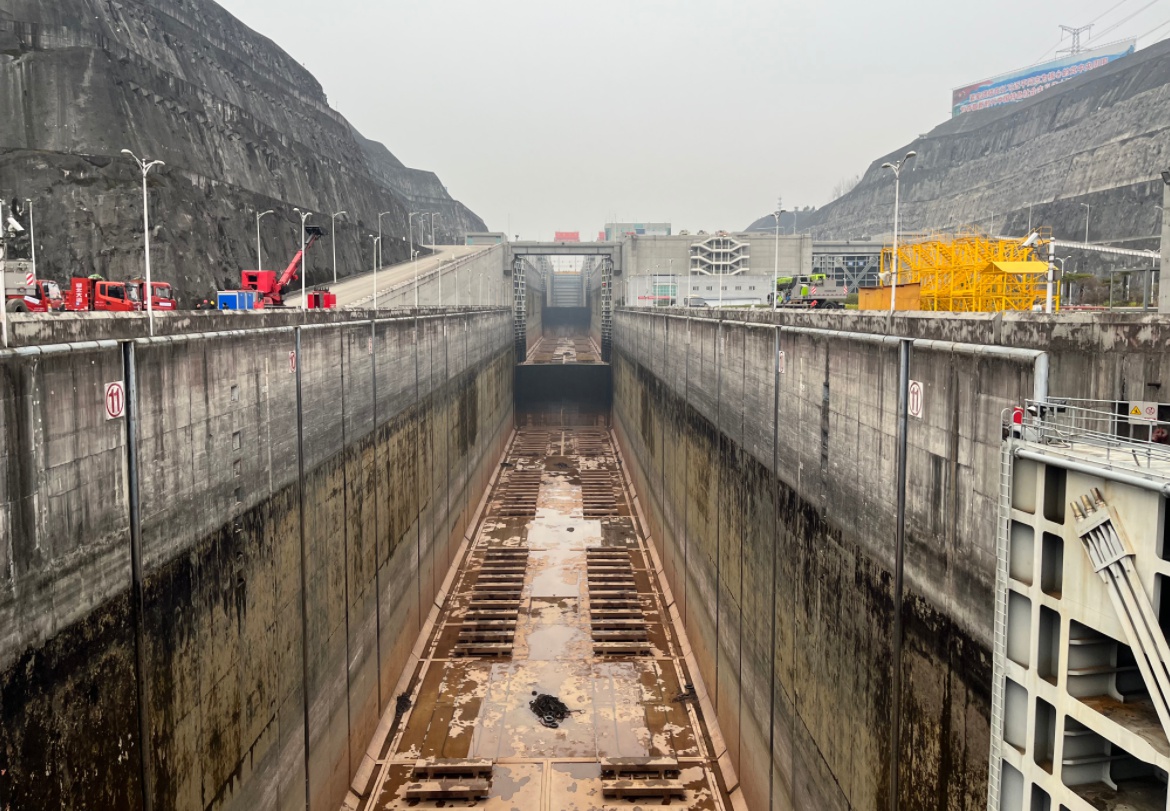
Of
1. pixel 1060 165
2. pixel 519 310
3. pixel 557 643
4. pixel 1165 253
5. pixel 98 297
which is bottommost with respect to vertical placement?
pixel 557 643

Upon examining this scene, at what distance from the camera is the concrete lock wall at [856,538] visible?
783 cm

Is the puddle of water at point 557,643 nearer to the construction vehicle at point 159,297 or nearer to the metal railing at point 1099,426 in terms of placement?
the construction vehicle at point 159,297

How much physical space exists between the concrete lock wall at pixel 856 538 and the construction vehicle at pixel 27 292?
1892 centimetres

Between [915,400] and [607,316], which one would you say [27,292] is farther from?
[607,316]

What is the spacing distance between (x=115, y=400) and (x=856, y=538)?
1010 cm

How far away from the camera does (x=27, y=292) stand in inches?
886

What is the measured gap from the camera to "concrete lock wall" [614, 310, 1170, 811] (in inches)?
308

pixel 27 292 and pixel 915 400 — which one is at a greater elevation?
pixel 27 292

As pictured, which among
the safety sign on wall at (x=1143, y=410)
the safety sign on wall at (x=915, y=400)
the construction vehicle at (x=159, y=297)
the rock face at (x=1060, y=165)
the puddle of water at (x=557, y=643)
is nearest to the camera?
the safety sign on wall at (x=1143, y=410)

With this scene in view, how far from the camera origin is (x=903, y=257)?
21328mm

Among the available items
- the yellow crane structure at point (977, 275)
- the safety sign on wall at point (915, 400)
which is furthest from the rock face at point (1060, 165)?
the safety sign on wall at point (915, 400)

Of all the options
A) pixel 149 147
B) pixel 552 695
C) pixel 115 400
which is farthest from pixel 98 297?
pixel 149 147

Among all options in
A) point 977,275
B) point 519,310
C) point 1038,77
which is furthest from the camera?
point 1038,77

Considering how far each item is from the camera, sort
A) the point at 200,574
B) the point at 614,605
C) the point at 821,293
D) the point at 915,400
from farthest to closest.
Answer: the point at 821,293
the point at 614,605
the point at 200,574
the point at 915,400
